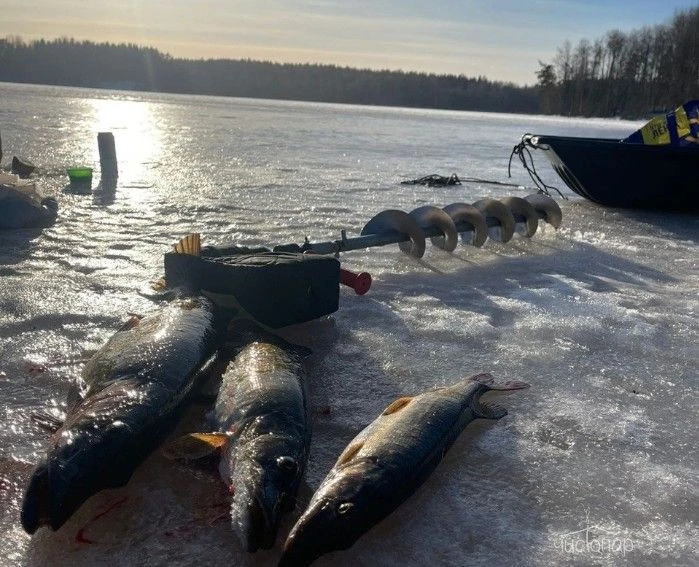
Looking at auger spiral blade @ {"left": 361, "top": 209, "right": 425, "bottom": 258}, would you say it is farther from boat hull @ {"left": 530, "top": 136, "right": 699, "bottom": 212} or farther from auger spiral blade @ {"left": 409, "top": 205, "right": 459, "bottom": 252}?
boat hull @ {"left": 530, "top": 136, "right": 699, "bottom": 212}

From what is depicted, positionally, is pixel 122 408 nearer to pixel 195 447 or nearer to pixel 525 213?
pixel 195 447

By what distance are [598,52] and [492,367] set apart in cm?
9957

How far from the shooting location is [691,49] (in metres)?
75.0

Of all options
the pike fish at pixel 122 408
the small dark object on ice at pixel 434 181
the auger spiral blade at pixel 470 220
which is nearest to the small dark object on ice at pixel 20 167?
the small dark object on ice at pixel 434 181

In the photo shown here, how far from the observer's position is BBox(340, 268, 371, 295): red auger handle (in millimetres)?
4387

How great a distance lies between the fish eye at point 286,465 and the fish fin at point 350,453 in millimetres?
178

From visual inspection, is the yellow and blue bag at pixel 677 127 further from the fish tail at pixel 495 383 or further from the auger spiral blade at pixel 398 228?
the fish tail at pixel 495 383

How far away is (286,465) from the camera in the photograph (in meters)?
2.11

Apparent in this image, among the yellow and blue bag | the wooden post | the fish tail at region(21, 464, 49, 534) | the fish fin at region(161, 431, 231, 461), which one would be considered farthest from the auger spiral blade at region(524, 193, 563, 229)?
the wooden post

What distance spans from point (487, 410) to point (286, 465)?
1140 millimetres

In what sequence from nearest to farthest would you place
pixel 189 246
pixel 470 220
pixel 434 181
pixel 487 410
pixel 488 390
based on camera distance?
pixel 487 410, pixel 488 390, pixel 189 246, pixel 470 220, pixel 434 181

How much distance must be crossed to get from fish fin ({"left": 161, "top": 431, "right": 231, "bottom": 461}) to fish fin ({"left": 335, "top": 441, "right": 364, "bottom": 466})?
0.42 meters

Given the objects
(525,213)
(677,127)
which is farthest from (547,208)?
(677,127)
